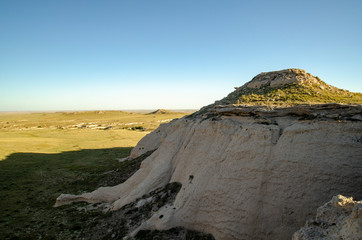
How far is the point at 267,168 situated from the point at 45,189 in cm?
2354

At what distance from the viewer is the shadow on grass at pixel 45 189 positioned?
1507 cm

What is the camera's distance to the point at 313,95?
1479 centimetres

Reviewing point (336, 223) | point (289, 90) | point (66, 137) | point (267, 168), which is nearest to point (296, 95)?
point (289, 90)

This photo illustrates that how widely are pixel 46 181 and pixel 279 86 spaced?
27.8m

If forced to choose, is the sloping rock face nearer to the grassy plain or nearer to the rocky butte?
the rocky butte

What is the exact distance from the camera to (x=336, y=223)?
6527 millimetres

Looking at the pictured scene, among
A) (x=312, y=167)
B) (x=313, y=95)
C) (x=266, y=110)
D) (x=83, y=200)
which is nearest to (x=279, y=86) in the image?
(x=313, y=95)

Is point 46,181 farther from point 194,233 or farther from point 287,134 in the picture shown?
point 287,134

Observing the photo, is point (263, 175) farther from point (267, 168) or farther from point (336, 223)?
point (336, 223)

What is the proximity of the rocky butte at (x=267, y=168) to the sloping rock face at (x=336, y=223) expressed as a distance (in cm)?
5

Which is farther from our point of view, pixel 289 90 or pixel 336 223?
pixel 289 90

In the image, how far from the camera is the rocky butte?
9.46m

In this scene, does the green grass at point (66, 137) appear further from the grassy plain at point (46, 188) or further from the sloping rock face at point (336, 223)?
the sloping rock face at point (336, 223)

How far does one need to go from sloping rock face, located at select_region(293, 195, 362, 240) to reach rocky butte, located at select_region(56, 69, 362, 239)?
0.17 ft
